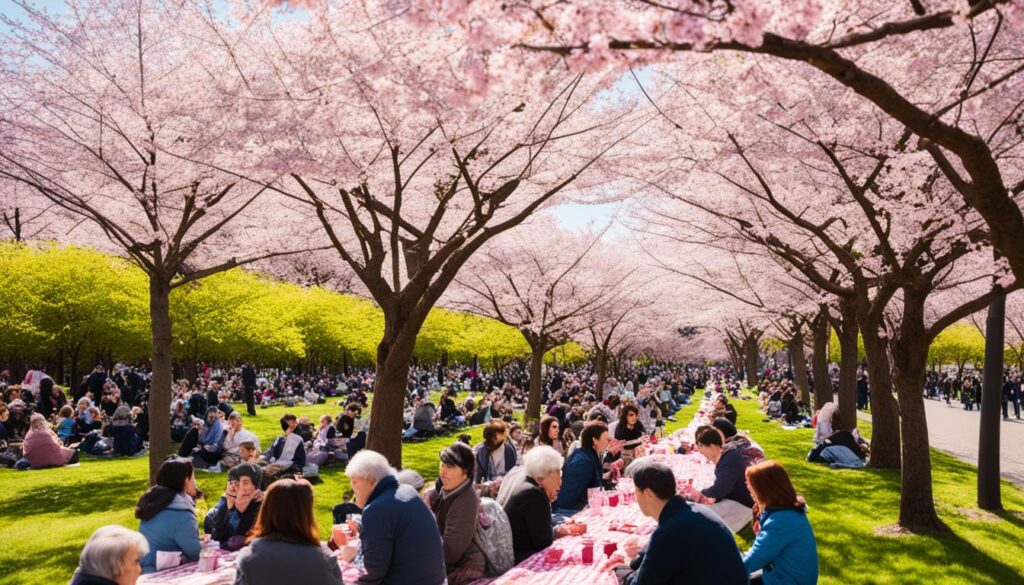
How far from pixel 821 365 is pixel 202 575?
20.2 m

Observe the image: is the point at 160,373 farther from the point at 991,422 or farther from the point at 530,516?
the point at 991,422

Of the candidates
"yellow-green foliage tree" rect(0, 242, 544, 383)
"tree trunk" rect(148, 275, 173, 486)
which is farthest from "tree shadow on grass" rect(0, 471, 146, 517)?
"yellow-green foliage tree" rect(0, 242, 544, 383)

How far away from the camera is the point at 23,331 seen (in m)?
25.8

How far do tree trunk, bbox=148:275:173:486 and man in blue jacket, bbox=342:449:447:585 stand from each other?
7.08 metres

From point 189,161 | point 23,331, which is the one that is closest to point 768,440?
point 189,161

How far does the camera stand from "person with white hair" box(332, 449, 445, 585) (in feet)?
15.5

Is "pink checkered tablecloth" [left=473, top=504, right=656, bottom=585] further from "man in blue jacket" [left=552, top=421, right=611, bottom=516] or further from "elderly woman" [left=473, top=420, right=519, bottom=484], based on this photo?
"elderly woman" [left=473, top=420, right=519, bottom=484]

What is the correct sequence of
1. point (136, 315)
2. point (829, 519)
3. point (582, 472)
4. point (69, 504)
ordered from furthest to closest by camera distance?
point (136, 315) < point (69, 504) < point (829, 519) < point (582, 472)

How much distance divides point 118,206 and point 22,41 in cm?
305

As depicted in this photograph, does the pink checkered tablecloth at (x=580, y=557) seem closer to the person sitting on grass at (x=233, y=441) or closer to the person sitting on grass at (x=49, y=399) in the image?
the person sitting on grass at (x=233, y=441)

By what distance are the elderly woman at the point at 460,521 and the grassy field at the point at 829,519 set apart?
3608 millimetres

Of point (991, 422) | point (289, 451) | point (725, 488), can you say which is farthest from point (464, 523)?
point (991, 422)

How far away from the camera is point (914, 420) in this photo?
348 inches

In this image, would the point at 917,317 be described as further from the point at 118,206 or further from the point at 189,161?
the point at 118,206
